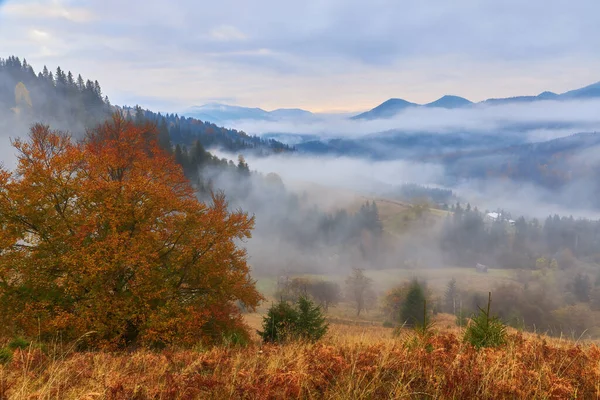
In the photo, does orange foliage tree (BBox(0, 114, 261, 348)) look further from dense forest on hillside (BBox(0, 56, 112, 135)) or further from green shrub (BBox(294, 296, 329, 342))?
dense forest on hillside (BBox(0, 56, 112, 135))

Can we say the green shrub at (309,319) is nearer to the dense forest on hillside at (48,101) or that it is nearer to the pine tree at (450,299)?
the pine tree at (450,299)

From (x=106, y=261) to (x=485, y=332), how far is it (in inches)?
647

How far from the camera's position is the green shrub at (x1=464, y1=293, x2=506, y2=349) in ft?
26.8

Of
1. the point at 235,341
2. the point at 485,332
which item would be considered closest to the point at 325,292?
the point at 235,341

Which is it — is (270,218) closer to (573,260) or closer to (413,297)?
(413,297)

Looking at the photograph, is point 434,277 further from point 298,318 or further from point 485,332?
point 485,332

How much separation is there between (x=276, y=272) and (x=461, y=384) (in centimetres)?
15702

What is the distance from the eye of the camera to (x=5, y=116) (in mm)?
163000

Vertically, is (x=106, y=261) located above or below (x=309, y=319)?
above

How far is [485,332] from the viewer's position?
841cm


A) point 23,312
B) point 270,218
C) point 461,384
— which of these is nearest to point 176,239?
point 23,312

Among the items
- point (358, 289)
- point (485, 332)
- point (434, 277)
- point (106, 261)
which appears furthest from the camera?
point (434, 277)

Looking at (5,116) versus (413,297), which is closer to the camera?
(413,297)

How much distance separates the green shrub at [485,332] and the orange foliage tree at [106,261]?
13.5m
